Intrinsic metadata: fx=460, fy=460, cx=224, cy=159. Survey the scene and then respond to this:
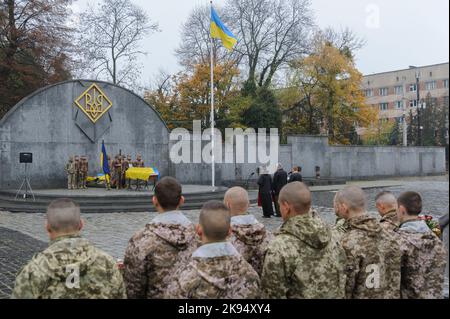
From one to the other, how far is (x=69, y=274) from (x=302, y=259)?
5.26 feet

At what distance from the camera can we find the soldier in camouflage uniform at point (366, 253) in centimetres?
380

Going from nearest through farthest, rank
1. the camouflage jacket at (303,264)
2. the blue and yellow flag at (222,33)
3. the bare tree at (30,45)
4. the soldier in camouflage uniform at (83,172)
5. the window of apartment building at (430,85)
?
the camouflage jacket at (303,264)
the blue and yellow flag at (222,33)
the soldier in camouflage uniform at (83,172)
the bare tree at (30,45)
the window of apartment building at (430,85)

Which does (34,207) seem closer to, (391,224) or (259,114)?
(391,224)

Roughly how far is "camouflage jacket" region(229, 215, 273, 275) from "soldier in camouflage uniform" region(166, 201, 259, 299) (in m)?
1.06

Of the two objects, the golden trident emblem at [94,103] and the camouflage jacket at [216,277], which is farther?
the golden trident emblem at [94,103]

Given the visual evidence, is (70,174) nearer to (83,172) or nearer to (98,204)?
(83,172)

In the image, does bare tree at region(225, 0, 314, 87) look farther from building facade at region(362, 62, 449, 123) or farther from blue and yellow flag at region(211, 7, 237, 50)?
building facade at region(362, 62, 449, 123)

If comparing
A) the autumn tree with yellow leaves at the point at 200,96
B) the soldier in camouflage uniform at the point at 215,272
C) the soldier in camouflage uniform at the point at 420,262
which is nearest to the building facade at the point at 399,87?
the autumn tree with yellow leaves at the point at 200,96

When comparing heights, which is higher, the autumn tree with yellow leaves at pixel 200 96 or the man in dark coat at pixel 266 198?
the autumn tree with yellow leaves at pixel 200 96

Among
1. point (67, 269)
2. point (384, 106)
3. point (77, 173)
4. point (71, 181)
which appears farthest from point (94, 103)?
point (384, 106)

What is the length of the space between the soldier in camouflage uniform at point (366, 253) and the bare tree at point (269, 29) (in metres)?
37.7

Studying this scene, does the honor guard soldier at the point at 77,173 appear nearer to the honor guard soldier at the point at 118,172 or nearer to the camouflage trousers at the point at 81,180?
the camouflage trousers at the point at 81,180

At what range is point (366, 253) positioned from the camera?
3820mm

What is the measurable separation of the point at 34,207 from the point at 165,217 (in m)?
14.6
